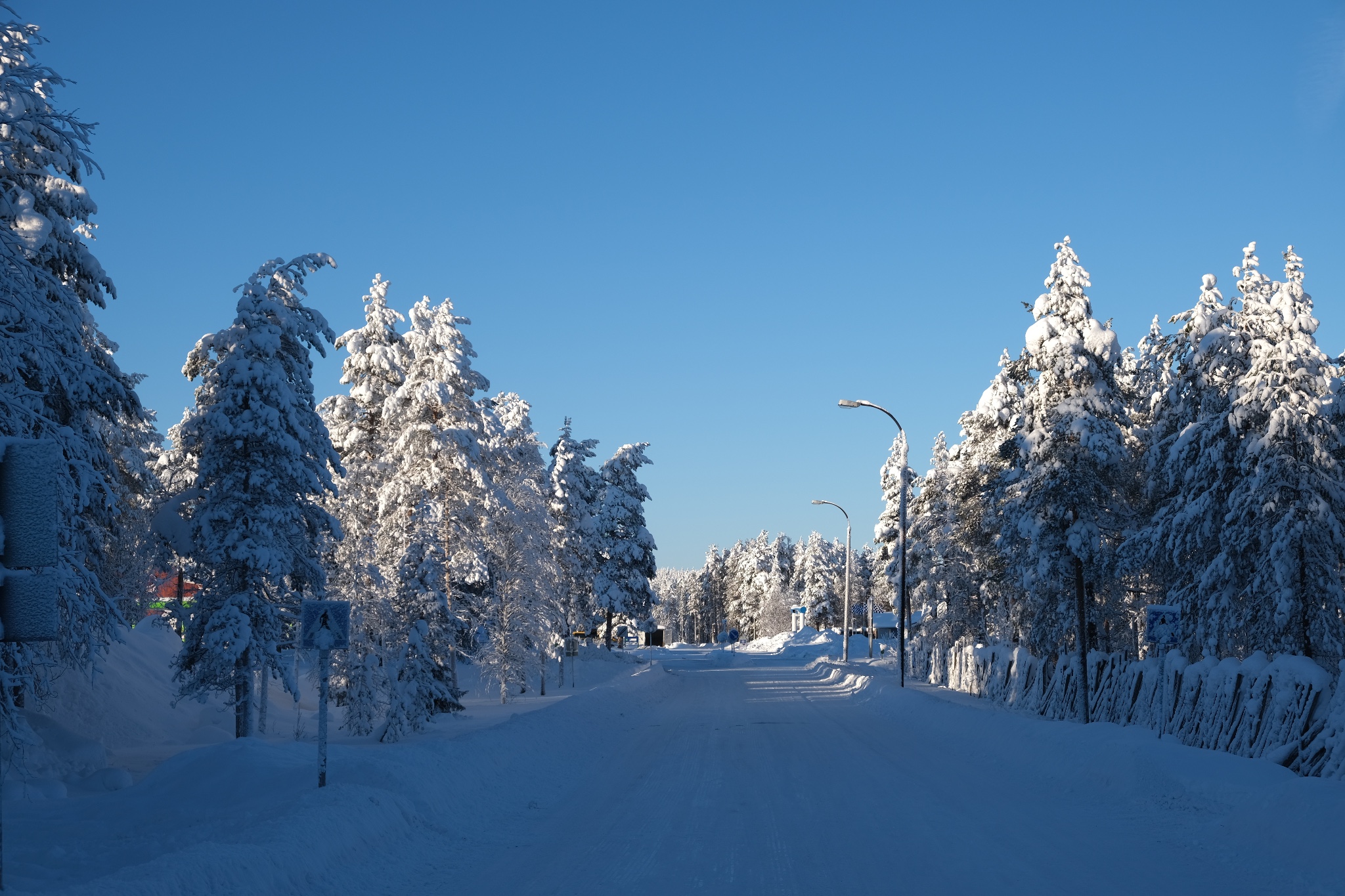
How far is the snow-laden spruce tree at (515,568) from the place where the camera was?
30453 millimetres

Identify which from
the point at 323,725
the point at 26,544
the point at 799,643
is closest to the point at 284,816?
the point at 323,725

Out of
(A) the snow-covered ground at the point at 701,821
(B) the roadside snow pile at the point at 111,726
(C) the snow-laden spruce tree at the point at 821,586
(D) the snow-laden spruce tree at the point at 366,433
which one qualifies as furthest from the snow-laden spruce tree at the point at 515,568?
(C) the snow-laden spruce tree at the point at 821,586

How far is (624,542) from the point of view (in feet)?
192

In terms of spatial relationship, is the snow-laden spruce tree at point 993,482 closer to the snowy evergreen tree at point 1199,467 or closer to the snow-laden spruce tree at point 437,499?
the snowy evergreen tree at point 1199,467

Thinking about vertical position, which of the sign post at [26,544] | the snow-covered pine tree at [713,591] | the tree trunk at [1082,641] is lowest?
the snow-covered pine tree at [713,591]

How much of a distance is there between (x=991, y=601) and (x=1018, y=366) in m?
17.9

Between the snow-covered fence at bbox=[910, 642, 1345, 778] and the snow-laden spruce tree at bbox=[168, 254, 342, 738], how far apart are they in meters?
16.6

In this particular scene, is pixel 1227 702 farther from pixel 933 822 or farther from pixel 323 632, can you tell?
pixel 323 632

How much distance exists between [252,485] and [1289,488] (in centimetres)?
2162

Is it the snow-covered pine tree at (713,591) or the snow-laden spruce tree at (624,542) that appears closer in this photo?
the snow-laden spruce tree at (624,542)

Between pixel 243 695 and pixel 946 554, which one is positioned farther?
pixel 946 554

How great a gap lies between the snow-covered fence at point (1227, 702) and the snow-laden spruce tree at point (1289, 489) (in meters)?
3.49

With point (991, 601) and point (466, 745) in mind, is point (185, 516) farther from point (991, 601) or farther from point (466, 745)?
point (991, 601)

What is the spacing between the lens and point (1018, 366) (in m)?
27.8
